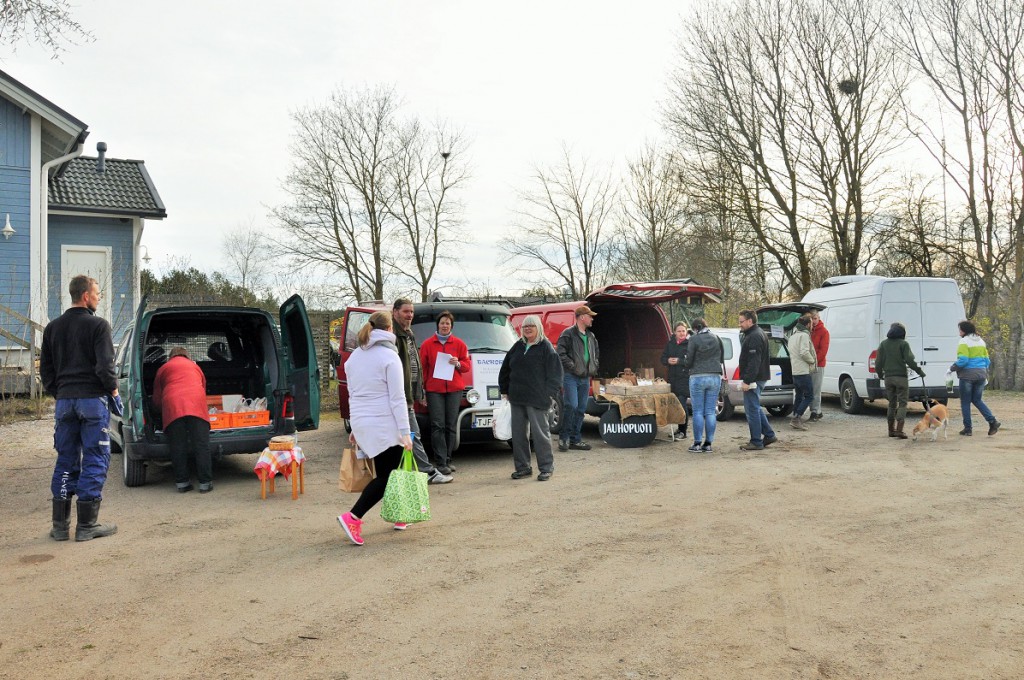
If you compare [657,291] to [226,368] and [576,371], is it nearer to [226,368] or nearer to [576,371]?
[576,371]

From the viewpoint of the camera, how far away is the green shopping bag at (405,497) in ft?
19.3

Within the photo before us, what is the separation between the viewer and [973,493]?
296 inches

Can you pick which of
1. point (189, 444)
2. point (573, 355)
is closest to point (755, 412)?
point (573, 355)

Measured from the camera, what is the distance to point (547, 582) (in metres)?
5.01

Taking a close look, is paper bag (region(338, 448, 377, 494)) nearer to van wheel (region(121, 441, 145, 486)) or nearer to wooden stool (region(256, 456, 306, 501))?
wooden stool (region(256, 456, 306, 501))

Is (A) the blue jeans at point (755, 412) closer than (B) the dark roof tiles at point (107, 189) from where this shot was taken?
Yes

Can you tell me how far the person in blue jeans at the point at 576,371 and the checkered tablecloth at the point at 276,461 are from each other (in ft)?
12.9

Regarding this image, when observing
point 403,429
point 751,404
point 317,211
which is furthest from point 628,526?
point 317,211

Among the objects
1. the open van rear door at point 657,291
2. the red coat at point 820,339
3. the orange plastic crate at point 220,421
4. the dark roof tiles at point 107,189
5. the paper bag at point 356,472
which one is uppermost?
the dark roof tiles at point 107,189

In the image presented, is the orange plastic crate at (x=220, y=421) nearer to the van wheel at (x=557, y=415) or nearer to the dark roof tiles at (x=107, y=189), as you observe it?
the van wheel at (x=557, y=415)

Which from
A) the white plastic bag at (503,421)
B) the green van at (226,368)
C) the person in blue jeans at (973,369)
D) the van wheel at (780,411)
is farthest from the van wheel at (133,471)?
the person in blue jeans at (973,369)

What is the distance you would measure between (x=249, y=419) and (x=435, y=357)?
205 cm

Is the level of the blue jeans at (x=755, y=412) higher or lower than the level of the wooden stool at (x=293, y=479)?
higher

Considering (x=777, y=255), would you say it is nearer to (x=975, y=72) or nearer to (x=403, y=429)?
(x=975, y=72)
